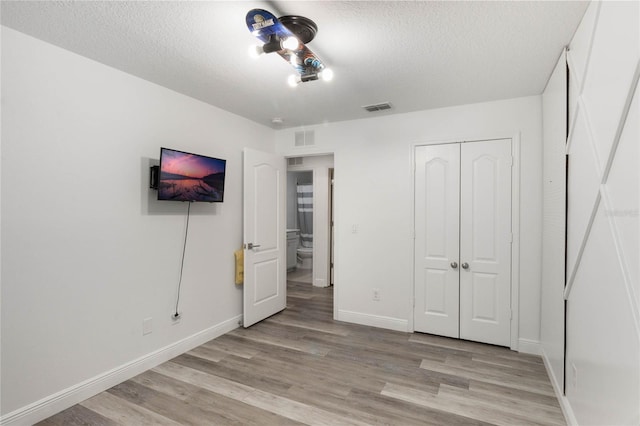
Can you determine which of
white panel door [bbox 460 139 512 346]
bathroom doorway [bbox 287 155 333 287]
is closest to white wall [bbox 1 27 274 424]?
bathroom doorway [bbox 287 155 333 287]

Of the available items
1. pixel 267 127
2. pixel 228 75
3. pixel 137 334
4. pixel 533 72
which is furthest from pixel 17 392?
pixel 533 72

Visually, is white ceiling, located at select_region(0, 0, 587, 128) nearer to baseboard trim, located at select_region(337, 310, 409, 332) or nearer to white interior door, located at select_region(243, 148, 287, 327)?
white interior door, located at select_region(243, 148, 287, 327)

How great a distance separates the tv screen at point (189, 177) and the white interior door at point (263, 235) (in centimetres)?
57

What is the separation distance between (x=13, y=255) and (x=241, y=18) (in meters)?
2.03

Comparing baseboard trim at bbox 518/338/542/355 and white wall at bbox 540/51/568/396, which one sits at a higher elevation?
white wall at bbox 540/51/568/396

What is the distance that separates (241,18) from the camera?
6.13 feet

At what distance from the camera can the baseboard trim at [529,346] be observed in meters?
3.08

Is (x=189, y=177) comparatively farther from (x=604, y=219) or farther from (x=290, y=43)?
(x=604, y=219)

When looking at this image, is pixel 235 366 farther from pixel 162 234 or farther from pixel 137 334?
pixel 162 234

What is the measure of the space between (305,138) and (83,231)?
8.90ft

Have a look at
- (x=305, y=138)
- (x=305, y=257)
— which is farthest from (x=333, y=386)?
(x=305, y=257)

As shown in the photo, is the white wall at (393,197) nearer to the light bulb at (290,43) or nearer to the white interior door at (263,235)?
the white interior door at (263,235)

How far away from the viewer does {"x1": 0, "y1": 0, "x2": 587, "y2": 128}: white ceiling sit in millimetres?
1788

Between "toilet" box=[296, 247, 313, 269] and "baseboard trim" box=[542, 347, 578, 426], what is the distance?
496 cm
